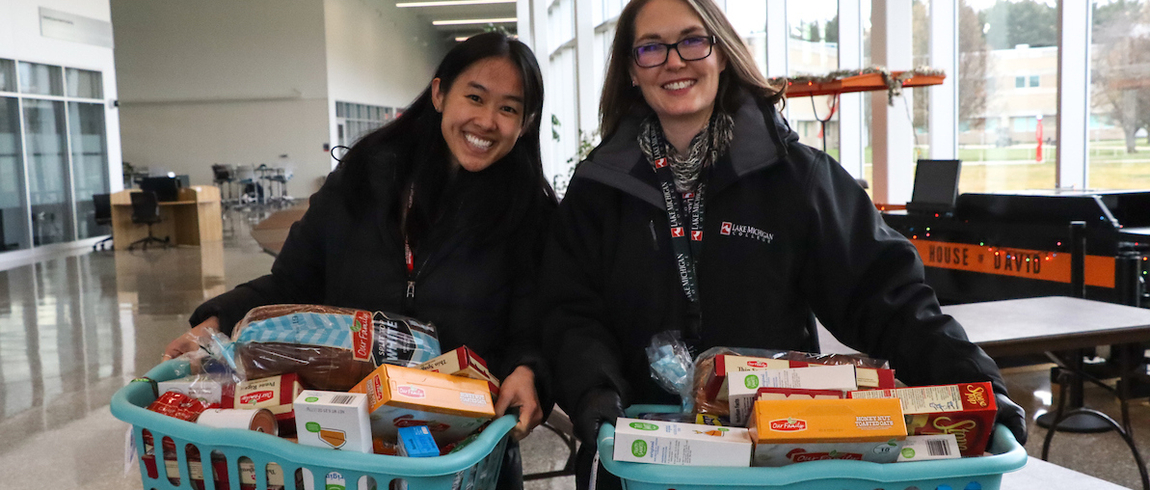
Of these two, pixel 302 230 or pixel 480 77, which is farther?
pixel 302 230

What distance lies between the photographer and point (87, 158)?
47.9ft

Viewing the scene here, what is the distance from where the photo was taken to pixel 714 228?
1.47 metres

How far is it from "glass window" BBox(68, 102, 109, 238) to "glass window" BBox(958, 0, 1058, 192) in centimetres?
1345

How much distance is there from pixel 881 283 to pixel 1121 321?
195 cm

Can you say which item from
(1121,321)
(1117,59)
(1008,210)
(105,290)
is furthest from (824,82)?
(105,290)

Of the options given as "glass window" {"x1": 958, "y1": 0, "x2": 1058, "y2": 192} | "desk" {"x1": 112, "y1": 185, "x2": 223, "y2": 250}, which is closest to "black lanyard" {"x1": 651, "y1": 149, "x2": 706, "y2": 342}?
"glass window" {"x1": 958, "y1": 0, "x2": 1058, "y2": 192}

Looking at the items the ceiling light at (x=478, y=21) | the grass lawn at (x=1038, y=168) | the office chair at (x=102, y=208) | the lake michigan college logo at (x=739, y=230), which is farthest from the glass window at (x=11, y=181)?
the ceiling light at (x=478, y=21)

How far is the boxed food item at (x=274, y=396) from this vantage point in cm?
112

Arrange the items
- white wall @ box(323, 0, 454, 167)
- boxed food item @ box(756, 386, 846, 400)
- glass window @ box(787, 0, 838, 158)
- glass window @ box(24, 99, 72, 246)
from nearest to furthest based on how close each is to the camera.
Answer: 1. boxed food item @ box(756, 386, 846, 400)
2. glass window @ box(787, 0, 838, 158)
3. glass window @ box(24, 99, 72, 246)
4. white wall @ box(323, 0, 454, 167)

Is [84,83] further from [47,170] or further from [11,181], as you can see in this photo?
[11,181]

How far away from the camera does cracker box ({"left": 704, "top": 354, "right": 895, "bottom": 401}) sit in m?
1.08

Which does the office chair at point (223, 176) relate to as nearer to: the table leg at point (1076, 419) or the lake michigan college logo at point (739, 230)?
the table leg at point (1076, 419)

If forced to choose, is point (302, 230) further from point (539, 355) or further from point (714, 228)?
point (714, 228)

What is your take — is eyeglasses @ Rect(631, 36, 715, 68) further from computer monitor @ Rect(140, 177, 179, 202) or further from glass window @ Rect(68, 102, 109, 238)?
glass window @ Rect(68, 102, 109, 238)
